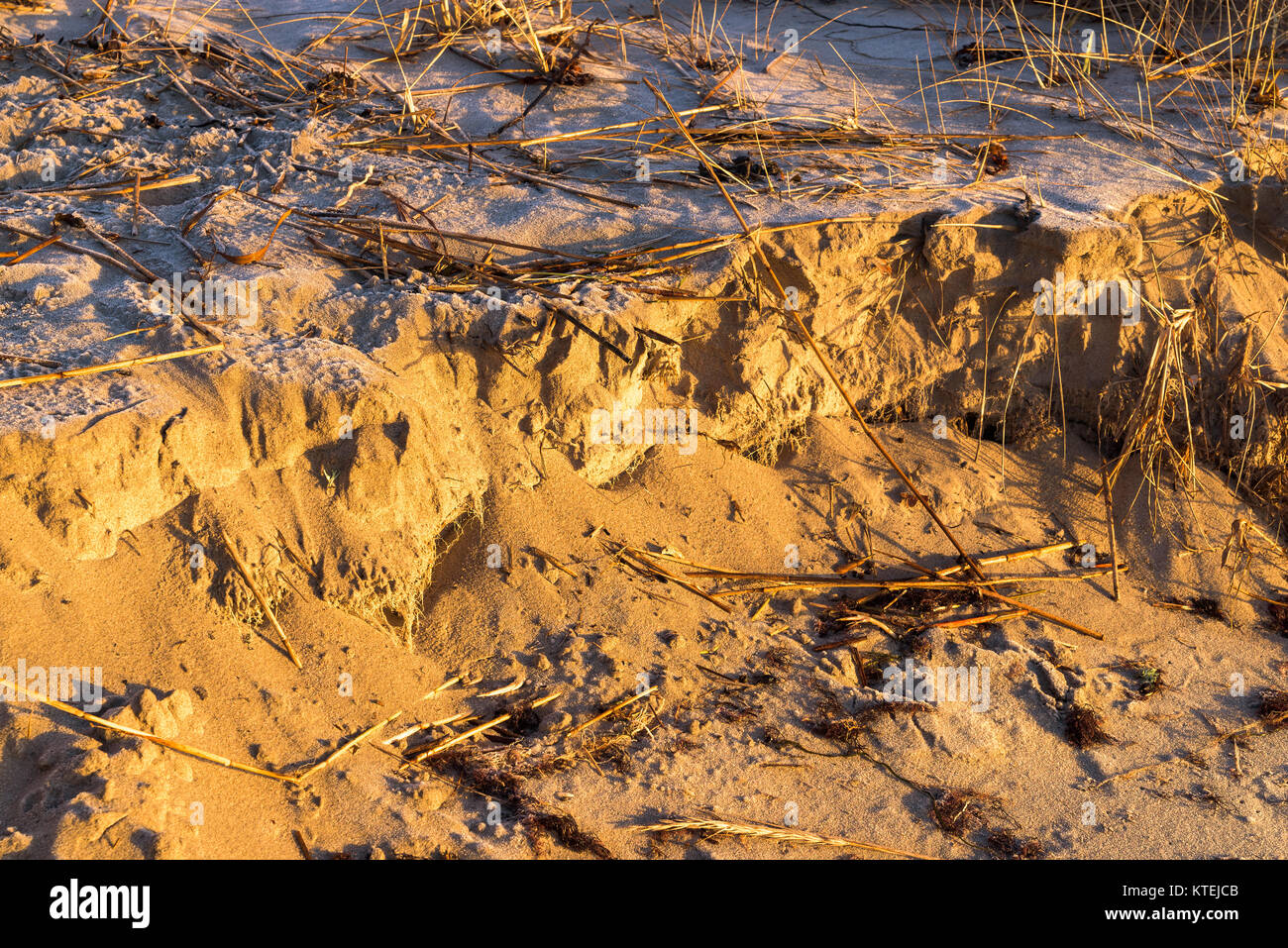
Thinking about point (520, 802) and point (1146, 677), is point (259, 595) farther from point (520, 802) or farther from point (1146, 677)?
point (1146, 677)

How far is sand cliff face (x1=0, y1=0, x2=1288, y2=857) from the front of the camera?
259 cm

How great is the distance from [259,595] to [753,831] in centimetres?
148

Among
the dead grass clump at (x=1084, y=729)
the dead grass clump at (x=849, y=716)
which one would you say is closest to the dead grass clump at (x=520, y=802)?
the dead grass clump at (x=849, y=716)

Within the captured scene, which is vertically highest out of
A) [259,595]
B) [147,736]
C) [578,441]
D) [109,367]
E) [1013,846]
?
[109,367]

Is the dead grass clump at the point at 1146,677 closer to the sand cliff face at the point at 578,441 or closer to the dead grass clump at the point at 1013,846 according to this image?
the sand cliff face at the point at 578,441

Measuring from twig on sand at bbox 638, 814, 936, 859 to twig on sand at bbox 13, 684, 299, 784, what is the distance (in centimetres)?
97

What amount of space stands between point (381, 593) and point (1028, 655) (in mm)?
2049

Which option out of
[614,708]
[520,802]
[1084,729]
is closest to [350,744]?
[520,802]

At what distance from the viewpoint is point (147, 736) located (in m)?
2.40

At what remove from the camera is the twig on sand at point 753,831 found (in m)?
2.58

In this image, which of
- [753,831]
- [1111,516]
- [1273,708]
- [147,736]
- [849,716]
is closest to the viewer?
[147,736]

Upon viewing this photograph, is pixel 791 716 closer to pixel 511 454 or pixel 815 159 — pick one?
pixel 511 454

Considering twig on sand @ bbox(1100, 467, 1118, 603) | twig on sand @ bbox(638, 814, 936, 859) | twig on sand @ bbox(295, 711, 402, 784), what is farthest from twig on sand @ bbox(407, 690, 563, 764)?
twig on sand @ bbox(1100, 467, 1118, 603)

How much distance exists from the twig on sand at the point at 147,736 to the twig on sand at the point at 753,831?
3.19 feet
